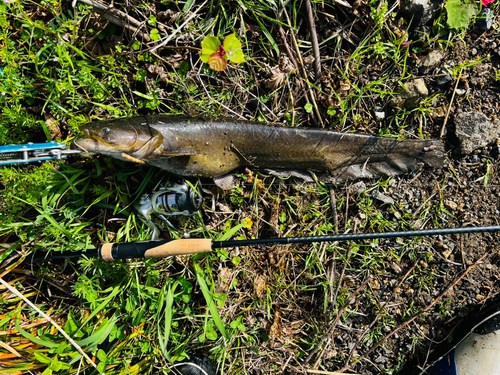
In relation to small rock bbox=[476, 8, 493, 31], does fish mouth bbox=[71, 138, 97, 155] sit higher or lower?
lower

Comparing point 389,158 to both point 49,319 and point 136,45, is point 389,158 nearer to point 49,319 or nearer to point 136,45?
point 136,45

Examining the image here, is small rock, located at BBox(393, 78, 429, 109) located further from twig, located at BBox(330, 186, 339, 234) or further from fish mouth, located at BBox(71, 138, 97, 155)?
fish mouth, located at BBox(71, 138, 97, 155)

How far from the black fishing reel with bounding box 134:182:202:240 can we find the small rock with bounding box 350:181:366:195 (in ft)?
4.85

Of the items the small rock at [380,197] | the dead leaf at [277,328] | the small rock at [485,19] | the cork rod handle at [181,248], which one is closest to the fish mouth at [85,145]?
the cork rod handle at [181,248]

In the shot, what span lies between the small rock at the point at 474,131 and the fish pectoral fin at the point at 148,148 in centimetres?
285

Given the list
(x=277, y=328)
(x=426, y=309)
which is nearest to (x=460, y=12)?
(x=426, y=309)

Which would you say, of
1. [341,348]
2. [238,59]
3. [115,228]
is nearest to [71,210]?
[115,228]

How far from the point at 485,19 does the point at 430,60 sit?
647 mm

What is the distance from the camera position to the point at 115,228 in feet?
9.93

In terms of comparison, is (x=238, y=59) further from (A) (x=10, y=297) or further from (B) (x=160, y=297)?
(A) (x=10, y=297)

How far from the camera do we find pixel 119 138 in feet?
8.67

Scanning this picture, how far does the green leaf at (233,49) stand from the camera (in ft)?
9.38

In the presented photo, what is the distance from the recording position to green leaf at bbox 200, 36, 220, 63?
2.82 meters

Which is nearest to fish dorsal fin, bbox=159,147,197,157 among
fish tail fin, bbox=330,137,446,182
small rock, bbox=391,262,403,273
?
fish tail fin, bbox=330,137,446,182
